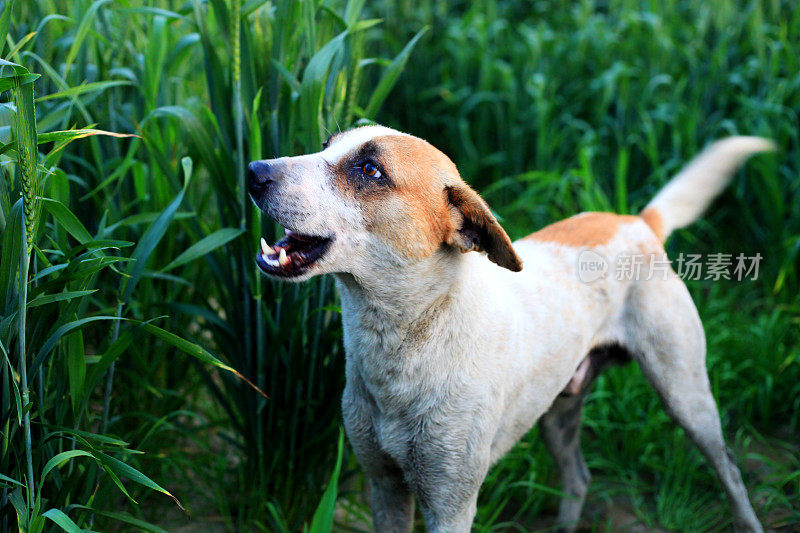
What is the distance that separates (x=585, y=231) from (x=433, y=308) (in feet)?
2.85

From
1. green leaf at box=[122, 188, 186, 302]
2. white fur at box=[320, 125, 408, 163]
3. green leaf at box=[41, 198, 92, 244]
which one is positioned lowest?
green leaf at box=[122, 188, 186, 302]

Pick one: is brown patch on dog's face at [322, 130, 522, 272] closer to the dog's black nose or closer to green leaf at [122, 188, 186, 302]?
the dog's black nose

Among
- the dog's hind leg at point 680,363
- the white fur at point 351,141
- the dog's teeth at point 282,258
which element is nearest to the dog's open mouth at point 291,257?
the dog's teeth at point 282,258

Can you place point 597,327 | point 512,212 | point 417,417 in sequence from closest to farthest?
point 417,417 → point 597,327 → point 512,212

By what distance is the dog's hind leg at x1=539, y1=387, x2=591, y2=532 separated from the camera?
3035 mm

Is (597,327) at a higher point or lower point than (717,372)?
higher

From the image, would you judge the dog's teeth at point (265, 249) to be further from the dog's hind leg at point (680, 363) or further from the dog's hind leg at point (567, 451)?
the dog's hind leg at point (567, 451)

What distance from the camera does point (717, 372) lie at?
3.68 meters

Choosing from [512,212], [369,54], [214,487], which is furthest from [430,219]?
[369,54]

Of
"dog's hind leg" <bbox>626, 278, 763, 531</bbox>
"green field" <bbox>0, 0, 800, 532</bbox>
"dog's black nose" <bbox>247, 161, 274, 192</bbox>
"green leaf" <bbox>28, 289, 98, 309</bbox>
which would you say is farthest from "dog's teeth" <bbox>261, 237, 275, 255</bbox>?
"dog's hind leg" <bbox>626, 278, 763, 531</bbox>

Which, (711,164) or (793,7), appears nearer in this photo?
(711,164)

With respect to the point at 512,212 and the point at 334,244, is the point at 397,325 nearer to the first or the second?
the point at 334,244

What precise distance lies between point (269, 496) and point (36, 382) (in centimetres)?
101

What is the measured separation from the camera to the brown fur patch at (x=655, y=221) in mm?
2875
